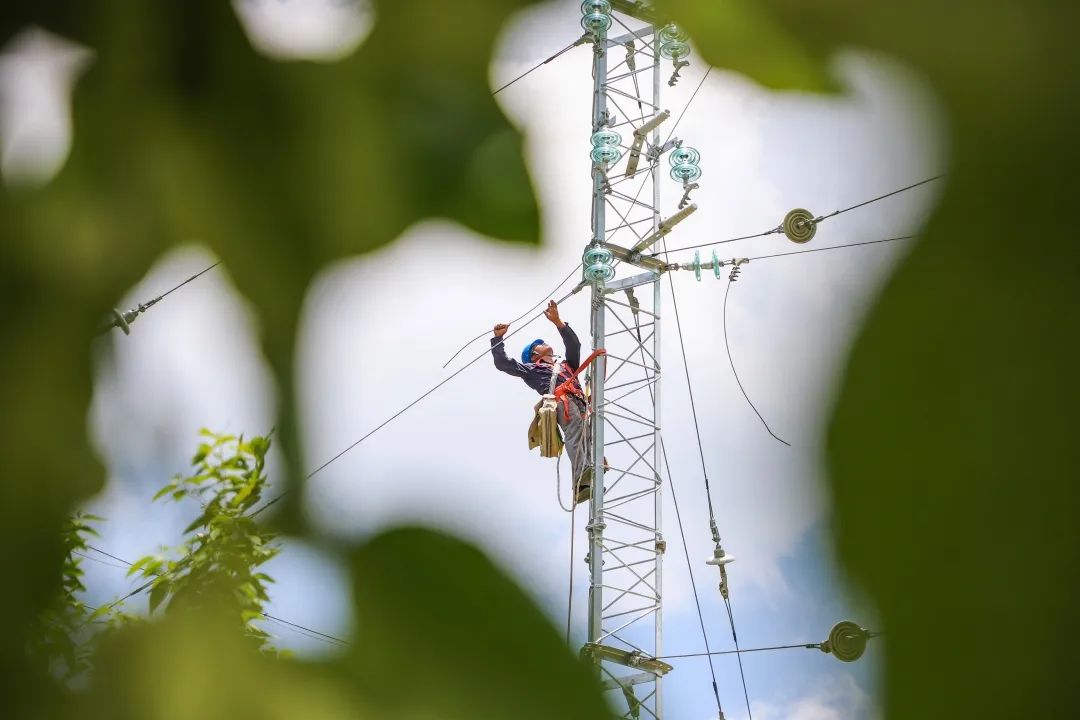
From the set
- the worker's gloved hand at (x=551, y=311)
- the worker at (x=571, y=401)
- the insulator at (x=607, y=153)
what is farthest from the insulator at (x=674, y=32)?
the worker at (x=571, y=401)

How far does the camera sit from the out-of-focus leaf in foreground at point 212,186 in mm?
317

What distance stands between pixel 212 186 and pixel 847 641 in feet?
0.73

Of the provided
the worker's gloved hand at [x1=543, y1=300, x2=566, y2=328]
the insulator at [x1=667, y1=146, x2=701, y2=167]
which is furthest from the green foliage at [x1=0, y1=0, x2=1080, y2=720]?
the worker's gloved hand at [x1=543, y1=300, x2=566, y2=328]

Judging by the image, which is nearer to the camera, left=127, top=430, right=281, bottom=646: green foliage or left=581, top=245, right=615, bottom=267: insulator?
left=127, top=430, right=281, bottom=646: green foliage

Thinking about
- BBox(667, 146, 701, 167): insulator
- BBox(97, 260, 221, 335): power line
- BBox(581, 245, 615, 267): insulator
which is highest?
BBox(581, 245, 615, 267): insulator

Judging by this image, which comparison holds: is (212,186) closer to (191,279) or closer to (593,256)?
(191,279)

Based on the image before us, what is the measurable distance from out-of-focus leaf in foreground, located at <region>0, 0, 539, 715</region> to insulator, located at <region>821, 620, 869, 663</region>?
15 centimetres

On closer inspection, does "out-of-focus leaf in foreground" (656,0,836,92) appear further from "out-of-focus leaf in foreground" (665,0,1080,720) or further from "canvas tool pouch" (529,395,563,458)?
"canvas tool pouch" (529,395,563,458)

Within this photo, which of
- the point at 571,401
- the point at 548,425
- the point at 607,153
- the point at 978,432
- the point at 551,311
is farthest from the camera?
the point at 571,401

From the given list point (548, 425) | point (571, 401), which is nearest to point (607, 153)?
point (548, 425)

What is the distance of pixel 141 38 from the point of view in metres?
0.34

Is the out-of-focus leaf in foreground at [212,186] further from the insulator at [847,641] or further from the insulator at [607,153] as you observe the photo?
the insulator at [607,153]

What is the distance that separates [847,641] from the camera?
0.98ft

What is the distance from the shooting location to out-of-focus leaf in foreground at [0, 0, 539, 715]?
1.04ft
